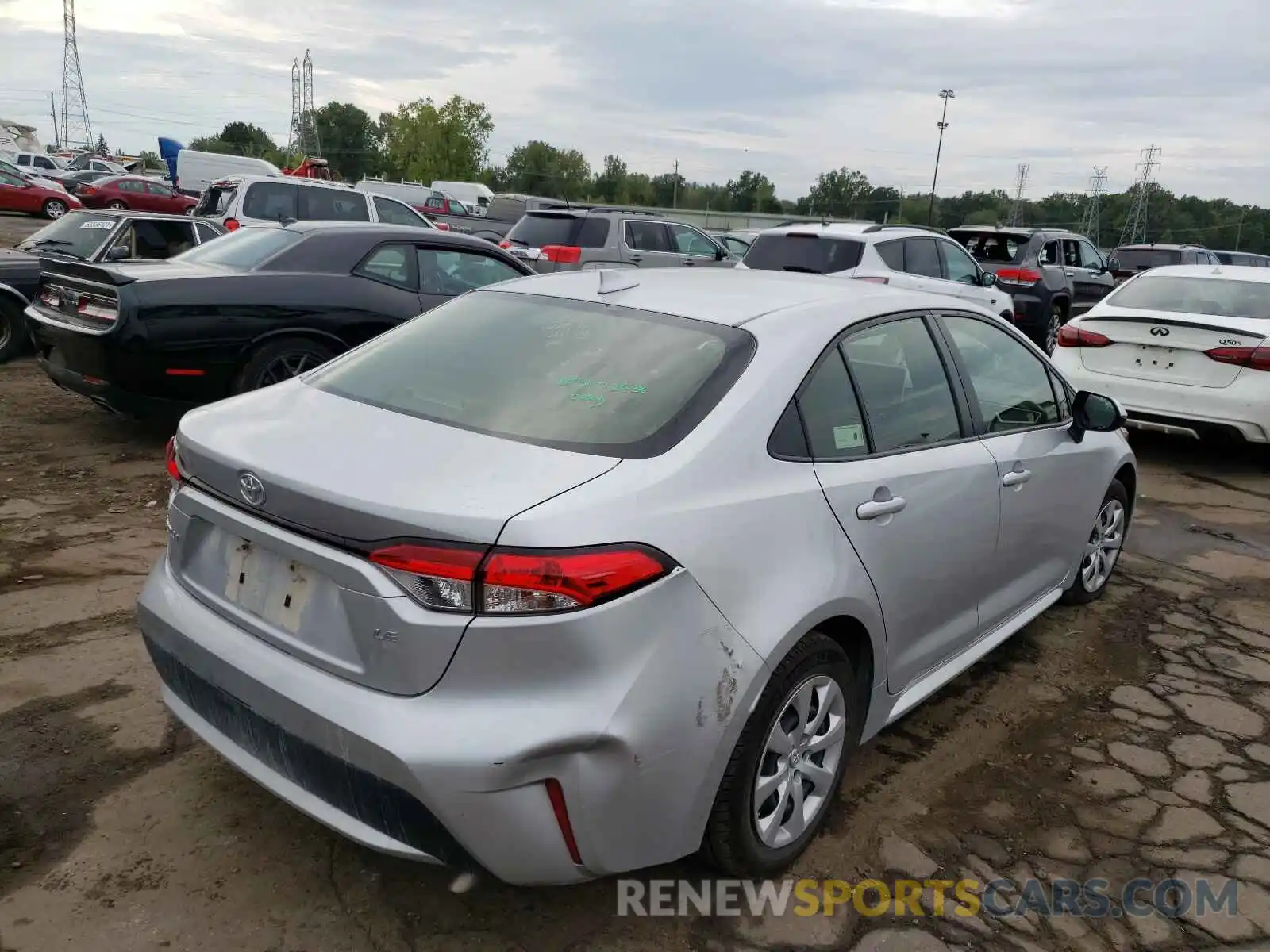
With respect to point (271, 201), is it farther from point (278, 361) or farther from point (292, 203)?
point (278, 361)

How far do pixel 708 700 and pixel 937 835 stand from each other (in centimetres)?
124

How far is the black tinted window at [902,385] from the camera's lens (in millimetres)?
2961

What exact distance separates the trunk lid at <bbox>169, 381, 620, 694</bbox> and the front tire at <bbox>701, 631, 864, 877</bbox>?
766mm

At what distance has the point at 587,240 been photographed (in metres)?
13.3

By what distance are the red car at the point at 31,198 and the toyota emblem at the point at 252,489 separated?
102ft

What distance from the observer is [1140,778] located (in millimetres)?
3357

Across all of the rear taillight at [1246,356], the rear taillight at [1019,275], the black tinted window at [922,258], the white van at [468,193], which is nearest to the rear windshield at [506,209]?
the rear taillight at [1019,275]

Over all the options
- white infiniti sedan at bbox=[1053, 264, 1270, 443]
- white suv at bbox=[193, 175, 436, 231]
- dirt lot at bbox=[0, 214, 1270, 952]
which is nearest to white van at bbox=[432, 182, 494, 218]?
white suv at bbox=[193, 175, 436, 231]

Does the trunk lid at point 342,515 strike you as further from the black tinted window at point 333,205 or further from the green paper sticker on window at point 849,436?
the black tinted window at point 333,205

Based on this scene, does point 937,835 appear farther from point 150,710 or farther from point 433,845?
point 150,710

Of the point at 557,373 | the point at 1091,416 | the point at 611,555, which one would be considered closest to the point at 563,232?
the point at 1091,416

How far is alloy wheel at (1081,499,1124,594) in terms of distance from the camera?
183 inches

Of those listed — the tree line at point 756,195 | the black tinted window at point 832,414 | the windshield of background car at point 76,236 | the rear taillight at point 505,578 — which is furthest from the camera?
the tree line at point 756,195

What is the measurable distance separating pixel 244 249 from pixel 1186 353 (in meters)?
6.95
